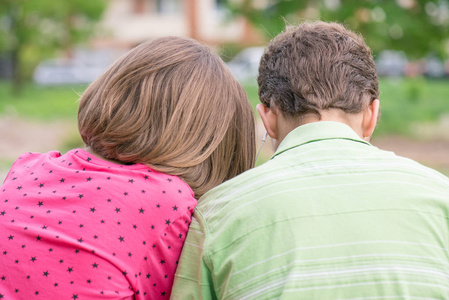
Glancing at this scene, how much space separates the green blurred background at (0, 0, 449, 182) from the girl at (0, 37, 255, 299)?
20.9 inches

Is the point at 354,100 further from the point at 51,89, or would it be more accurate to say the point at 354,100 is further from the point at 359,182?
the point at 51,89

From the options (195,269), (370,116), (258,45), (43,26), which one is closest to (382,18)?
(370,116)

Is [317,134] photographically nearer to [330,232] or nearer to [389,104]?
[330,232]

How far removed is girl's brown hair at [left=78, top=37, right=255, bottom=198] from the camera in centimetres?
203

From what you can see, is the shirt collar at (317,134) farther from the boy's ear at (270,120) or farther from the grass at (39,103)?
the grass at (39,103)

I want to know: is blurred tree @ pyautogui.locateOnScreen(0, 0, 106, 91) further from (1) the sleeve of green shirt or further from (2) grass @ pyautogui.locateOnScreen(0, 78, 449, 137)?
→ (1) the sleeve of green shirt

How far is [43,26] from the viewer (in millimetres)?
19281

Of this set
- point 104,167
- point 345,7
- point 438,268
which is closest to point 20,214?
point 104,167

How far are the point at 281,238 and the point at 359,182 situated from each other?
0.89ft

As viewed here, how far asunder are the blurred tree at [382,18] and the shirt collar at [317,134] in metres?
8.23

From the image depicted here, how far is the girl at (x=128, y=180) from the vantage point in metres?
1.86

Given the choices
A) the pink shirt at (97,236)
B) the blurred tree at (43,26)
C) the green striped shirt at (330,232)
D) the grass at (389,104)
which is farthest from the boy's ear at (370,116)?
the blurred tree at (43,26)

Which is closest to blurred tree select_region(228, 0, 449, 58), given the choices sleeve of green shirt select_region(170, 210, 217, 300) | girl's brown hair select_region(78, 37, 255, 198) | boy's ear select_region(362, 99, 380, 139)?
girl's brown hair select_region(78, 37, 255, 198)

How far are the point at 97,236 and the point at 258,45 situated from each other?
28.1 metres
